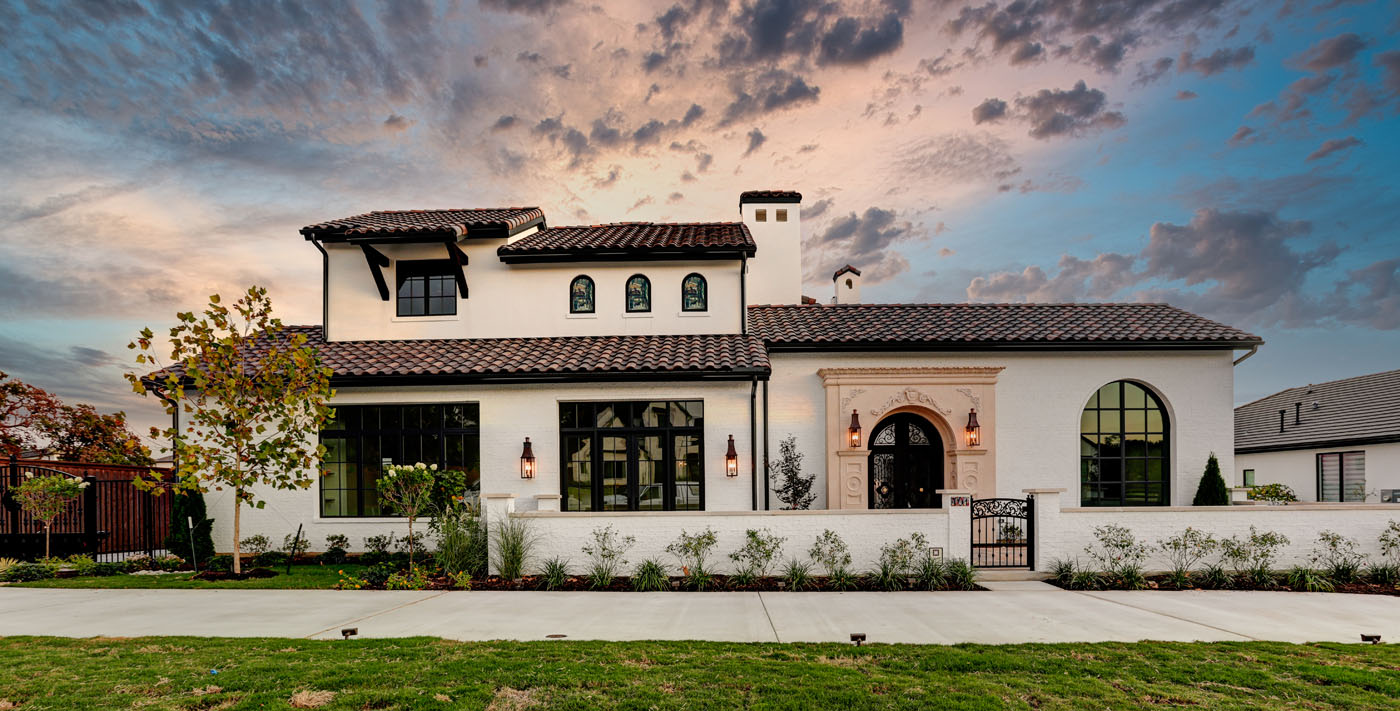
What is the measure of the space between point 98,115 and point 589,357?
10842mm

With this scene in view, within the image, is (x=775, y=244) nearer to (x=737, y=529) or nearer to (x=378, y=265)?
(x=378, y=265)

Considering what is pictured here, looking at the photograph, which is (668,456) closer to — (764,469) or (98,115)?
(764,469)

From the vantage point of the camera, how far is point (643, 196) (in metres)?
22.9

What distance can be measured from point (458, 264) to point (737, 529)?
9339 mm

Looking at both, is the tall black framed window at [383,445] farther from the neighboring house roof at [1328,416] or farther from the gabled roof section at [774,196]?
the neighboring house roof at [1328,416]

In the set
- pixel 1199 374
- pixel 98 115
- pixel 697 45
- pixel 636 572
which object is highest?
pixel 697 45

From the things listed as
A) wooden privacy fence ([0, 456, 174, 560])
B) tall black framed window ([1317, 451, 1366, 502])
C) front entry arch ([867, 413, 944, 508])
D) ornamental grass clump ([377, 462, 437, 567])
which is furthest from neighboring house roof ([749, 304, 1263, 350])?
wooden privacy fence ([0, 456, 174, 560])

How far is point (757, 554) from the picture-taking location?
466 inches

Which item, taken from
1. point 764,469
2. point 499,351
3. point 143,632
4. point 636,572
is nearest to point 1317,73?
point 764,469

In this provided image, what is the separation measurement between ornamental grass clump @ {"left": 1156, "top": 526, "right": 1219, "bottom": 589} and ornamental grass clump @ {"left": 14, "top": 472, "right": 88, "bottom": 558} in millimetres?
20027

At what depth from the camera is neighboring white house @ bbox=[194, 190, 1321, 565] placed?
15.2 m

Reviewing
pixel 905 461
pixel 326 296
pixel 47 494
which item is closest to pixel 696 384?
pixel 905 461

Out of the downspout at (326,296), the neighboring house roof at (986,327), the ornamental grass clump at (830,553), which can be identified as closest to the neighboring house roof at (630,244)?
the neighboring house roof at (986,327)

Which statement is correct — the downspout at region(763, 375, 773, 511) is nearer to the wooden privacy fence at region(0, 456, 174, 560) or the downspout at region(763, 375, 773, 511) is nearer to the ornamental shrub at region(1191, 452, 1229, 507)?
the ornamental shrub at region(1191, 452, 1229, 507)
